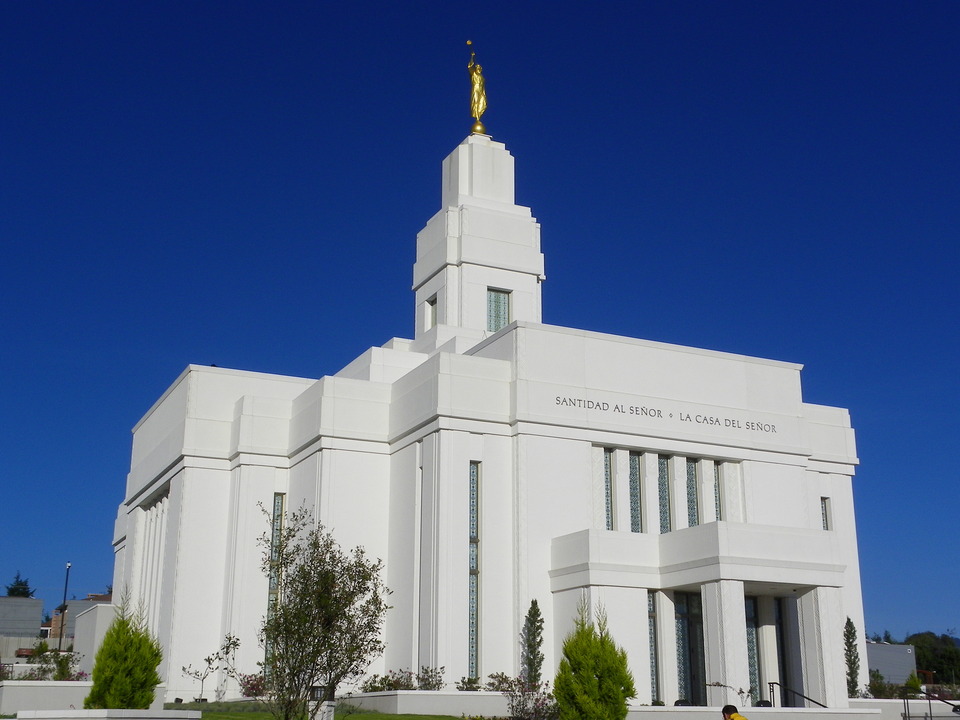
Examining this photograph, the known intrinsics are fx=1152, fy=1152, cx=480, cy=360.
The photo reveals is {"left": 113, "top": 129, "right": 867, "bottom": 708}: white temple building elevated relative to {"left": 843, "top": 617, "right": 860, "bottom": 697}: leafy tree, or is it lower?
elevated

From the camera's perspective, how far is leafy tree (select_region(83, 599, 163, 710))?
71.9ft

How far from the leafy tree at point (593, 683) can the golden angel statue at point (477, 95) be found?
25.9 m

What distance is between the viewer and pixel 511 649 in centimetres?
3048

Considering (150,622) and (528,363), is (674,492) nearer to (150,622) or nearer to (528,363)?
(528,363)

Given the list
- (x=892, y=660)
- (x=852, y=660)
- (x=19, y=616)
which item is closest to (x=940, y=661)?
(x=892, y=660)

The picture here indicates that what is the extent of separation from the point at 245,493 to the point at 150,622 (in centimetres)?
695

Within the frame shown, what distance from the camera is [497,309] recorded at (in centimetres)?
4072

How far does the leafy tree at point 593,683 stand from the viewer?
70.7 feet

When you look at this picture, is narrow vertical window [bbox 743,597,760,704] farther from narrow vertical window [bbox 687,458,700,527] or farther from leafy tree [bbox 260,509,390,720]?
leafy tree [bbox 260,509,390,720]

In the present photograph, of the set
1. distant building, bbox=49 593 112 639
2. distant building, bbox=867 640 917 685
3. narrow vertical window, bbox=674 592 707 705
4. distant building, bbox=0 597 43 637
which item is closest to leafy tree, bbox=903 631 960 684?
distant building, bbox=867 640 917 685

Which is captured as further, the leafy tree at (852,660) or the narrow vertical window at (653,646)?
the leafy tree at (852,660)

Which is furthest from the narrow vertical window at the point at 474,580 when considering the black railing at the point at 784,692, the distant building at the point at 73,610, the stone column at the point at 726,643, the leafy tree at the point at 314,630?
the distant building at the point at 73,610

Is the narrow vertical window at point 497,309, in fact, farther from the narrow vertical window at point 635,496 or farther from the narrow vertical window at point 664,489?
the narrow vertical window at point 664,489

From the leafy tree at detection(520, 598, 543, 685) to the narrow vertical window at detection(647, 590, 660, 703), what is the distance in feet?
9.75
